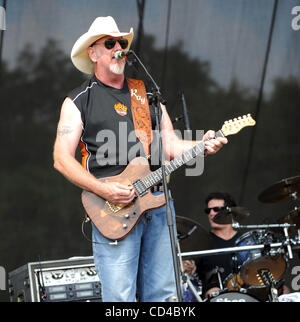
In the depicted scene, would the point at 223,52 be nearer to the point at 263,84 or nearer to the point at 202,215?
the point at 263,84

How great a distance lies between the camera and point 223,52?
5.97m

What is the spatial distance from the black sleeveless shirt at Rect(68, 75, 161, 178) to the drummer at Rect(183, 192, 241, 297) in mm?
2490

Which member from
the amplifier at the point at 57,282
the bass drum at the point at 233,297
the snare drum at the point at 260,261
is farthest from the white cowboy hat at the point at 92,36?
the snare drum at the point at 260,261

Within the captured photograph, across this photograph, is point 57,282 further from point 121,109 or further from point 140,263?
point 121,109

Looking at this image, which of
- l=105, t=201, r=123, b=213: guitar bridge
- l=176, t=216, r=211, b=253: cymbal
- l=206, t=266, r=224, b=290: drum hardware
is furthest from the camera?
l=206, t=266, r=224, b=290: drum hardware

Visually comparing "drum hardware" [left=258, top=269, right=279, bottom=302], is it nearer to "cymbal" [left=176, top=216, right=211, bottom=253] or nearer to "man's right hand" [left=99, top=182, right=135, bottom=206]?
"cymbal" [left=176, top=216, right=211, bottom=253]

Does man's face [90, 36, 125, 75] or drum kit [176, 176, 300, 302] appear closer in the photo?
man's face [90, 36, 125, 75]

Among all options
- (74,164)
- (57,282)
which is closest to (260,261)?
(57,282)

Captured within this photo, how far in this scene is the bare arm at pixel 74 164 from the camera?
10.6 ft

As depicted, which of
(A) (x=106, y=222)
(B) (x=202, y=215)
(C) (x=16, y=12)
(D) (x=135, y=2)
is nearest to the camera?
(A) (x=106, y=222)

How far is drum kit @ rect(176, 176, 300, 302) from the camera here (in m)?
5.18

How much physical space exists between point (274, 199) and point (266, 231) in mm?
400

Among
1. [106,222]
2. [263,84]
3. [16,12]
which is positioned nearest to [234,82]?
[263,84]

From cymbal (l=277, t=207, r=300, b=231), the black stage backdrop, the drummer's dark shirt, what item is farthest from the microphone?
the drummer's dark shirt
